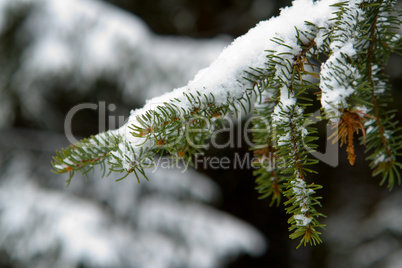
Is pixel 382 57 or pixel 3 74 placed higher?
pixel 3 74

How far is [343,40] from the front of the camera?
0.44 m

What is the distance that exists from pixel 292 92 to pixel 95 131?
2413 mm

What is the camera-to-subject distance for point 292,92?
19.0 inches

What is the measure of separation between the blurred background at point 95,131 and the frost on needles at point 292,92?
1.48 metres

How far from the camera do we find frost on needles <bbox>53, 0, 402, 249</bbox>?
1.35 feet

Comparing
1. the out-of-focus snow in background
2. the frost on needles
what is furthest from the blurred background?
the frost on needles

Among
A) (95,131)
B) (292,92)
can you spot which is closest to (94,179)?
(95,131)

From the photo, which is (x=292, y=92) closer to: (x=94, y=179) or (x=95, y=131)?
(x=94, y=179)

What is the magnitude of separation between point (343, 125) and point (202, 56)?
5.46 ft

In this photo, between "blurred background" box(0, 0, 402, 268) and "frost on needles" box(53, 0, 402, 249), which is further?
"blurred background" box(0, 0, 402, 268)

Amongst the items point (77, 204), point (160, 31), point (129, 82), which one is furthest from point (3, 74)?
point (160, 31)

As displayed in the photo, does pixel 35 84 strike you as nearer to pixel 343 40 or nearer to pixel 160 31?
pixel 160 31

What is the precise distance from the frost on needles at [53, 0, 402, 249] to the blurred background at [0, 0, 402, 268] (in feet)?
4.86

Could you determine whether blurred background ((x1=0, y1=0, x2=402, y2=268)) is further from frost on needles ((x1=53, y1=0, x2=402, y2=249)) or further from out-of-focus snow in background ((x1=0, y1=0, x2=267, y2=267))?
frost on needles ((x1=53, y1=0, x2=402, y2=249))
